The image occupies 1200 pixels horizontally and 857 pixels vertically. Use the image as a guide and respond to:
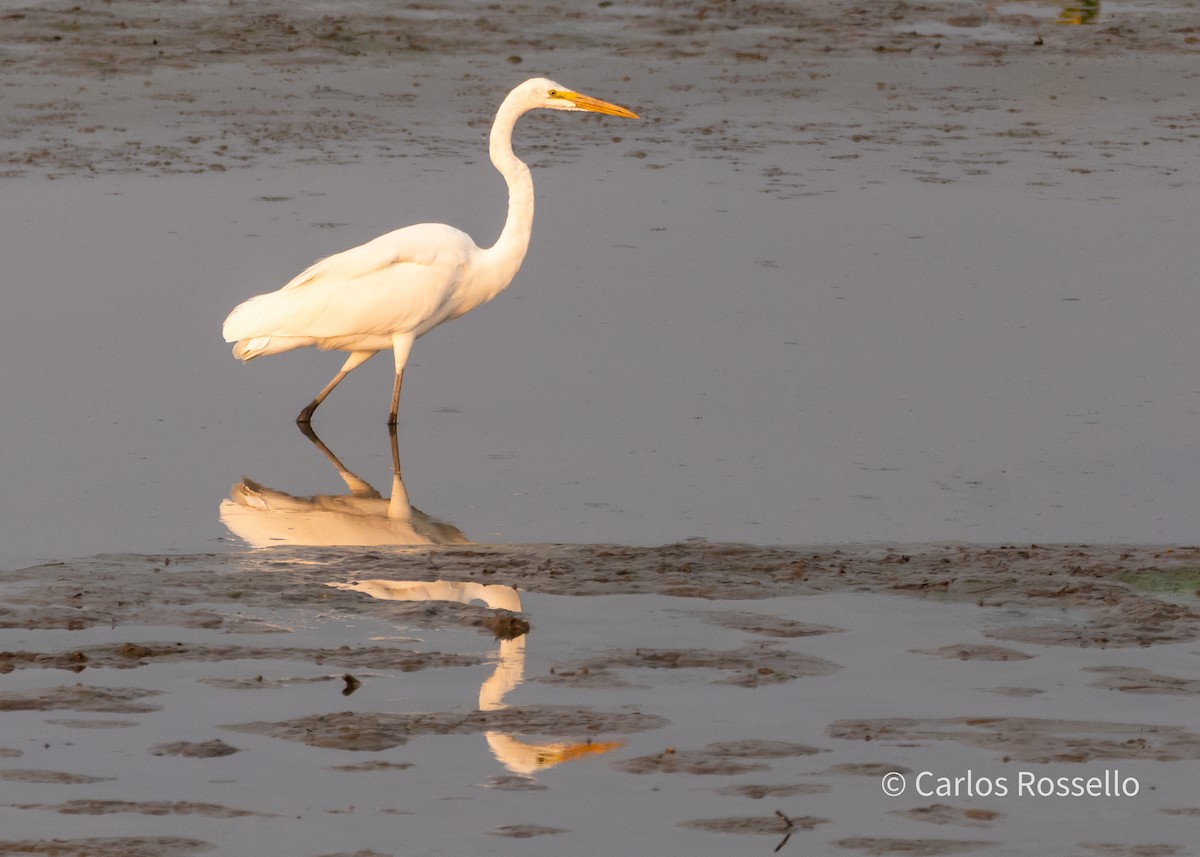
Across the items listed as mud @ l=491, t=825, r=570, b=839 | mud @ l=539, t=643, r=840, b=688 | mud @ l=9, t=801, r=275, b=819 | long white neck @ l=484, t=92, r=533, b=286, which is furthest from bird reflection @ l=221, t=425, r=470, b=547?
mud @ l=491, t=825, r=570, b=839

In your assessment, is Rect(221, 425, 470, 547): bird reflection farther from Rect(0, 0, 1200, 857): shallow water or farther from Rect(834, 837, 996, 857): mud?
Rect(834, 837, 996, 857): mud

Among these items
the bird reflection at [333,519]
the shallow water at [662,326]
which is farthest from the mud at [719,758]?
the bird reflection at [333,519]

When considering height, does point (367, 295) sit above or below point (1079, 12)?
below

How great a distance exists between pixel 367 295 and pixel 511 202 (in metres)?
1.15

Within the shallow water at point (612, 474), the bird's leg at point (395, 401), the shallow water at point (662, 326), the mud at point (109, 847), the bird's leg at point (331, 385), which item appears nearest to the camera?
the mud at point (109, 847)

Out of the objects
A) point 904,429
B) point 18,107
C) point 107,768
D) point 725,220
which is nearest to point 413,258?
point 904,429

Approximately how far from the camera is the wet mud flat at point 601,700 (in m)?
5.45

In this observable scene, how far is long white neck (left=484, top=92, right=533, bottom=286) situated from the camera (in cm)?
1112

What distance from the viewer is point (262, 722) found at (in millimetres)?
6125

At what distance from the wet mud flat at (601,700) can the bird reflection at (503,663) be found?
1 cm

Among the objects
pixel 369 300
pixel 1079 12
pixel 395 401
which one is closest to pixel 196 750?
pixel 395 401

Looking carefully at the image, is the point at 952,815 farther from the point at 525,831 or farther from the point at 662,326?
the point at 662,326

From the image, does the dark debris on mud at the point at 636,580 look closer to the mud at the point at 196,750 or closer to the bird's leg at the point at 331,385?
the mud at the point at 196,750

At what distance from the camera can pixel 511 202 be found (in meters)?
11.4
